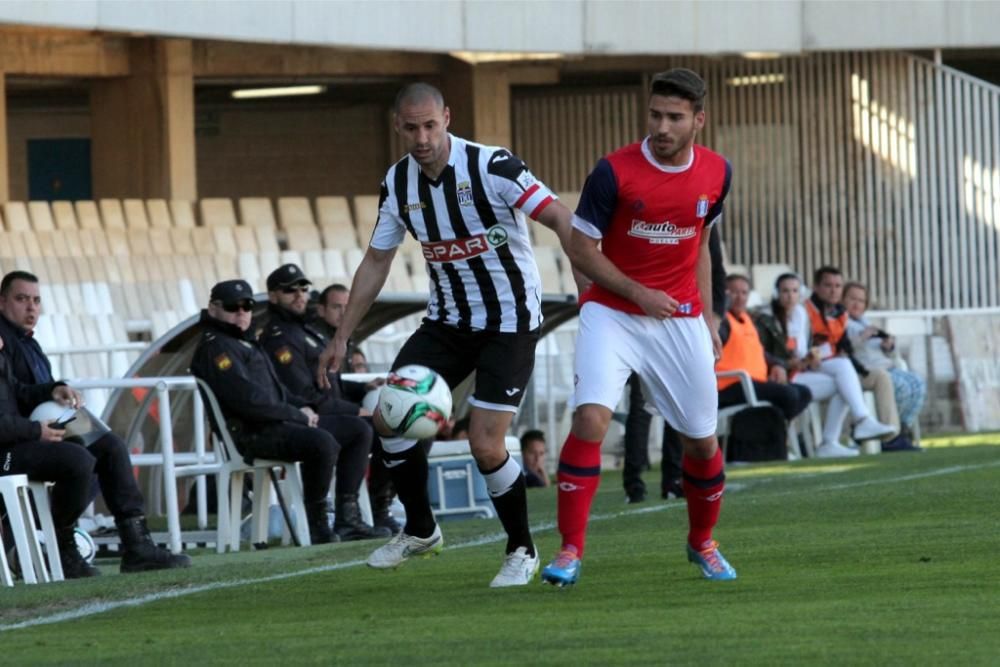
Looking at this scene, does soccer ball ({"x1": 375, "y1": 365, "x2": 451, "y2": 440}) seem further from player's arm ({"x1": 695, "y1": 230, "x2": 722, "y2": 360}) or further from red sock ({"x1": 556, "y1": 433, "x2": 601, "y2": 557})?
player's arm ({"x1": 695, "y1": 230, "x2": 722, "y2": 360})

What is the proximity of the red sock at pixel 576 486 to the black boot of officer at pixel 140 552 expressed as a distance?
11.4ft

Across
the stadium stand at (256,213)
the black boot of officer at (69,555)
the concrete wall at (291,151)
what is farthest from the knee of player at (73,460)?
the concrete wall at (291,151)

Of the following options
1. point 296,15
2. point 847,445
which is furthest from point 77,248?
point 847,445

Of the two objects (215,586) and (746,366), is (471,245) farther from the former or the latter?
(746,366)

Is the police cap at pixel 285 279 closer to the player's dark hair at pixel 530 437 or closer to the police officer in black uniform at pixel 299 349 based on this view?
the police officer in black uniform at pixel 299 349

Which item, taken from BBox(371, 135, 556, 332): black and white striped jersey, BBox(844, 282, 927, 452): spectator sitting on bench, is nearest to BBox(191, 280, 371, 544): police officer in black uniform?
BBox(371, 135, 556, 332): black and white striped jersey

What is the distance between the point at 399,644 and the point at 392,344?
12519mm

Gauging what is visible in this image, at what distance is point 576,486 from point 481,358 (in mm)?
763

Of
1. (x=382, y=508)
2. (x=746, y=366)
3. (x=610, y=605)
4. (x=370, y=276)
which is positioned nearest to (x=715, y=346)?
(x=610, y=605)

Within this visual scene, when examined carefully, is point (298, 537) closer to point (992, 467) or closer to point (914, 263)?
point (992, 467)

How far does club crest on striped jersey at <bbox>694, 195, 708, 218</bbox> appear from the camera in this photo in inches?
302

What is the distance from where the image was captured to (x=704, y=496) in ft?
26.4

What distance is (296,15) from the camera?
78.2ft

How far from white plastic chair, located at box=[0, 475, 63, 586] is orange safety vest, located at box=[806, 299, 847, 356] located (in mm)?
9712
